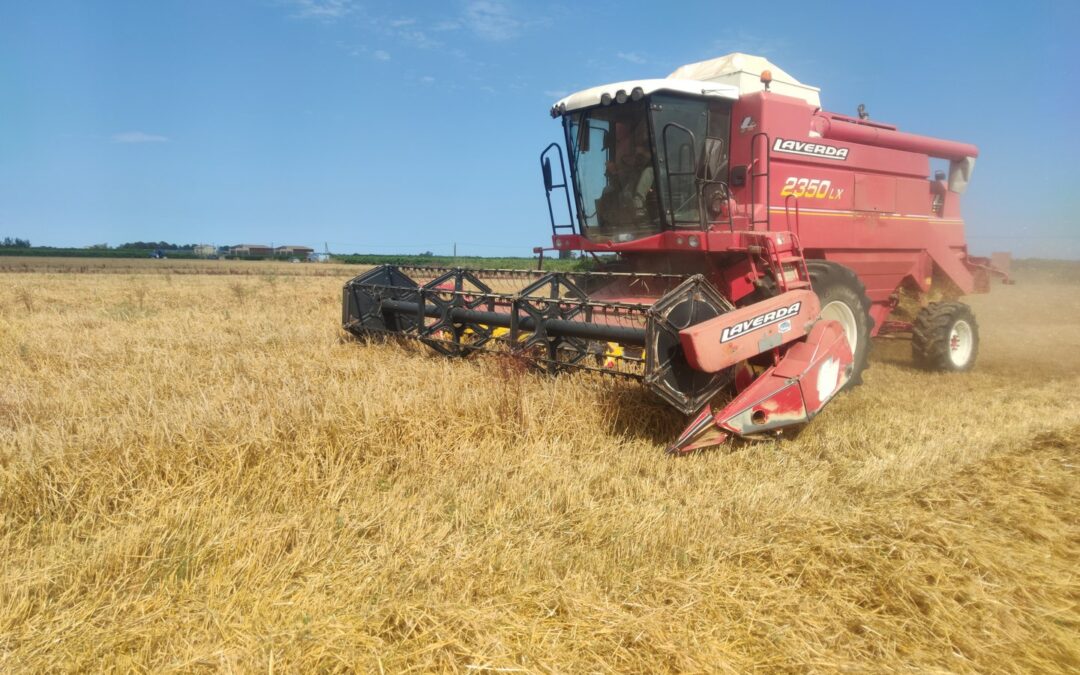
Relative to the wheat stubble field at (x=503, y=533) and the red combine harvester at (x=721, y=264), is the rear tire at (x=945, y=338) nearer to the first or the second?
the red combine harvester at (x=721, y=264)

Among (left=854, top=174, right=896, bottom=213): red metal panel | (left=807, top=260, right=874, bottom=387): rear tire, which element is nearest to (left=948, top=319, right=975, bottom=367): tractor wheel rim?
(left=854, top=174, right=896, bottom=213): red metal panel

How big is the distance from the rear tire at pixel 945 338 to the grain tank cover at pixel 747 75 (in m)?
2.24

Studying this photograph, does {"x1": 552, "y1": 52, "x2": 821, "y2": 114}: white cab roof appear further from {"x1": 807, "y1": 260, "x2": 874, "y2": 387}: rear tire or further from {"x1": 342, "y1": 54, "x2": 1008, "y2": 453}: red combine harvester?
{"x1": 807, "y1": 260, "x2": 874, "y2": 387}: rear tire

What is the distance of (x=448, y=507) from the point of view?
2.93 metres

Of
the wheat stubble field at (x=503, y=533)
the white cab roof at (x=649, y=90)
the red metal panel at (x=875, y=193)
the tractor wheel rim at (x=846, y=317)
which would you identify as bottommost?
the wheat stubble field at (x=503, y=533)

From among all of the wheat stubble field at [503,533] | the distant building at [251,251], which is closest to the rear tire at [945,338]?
the wheat stubble field at [503,533]

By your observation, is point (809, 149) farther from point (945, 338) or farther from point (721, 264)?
point (945, 338)

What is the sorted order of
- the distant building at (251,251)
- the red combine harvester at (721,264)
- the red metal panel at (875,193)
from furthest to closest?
the distant building at (251,251) → the red metal panel at (875,193) → the red combine harvester at (721,264)

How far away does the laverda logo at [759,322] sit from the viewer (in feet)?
13.0

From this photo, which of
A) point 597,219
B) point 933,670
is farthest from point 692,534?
point 597,219

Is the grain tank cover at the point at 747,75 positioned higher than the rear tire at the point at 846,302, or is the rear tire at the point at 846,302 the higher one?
the grain tank cover at the point at 747,75

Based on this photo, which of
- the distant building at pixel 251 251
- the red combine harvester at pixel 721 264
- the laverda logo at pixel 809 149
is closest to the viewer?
the red combine harvester at pixel 721 264

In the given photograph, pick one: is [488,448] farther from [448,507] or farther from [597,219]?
[597,219]

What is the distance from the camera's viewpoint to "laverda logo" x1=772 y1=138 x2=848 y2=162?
5.80 m
